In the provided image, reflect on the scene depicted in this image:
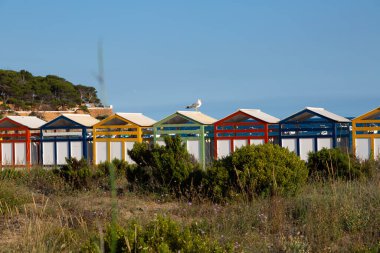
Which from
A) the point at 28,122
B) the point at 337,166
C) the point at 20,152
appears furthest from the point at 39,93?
the point at 337,166

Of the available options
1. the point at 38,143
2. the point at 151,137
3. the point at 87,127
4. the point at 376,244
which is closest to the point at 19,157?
the point at 38,143

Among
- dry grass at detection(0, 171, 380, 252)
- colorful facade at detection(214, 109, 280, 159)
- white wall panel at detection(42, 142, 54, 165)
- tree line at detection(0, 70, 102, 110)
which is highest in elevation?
tree line at detection(0, 70, 102, 110)

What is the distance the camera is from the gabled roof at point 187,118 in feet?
80.8

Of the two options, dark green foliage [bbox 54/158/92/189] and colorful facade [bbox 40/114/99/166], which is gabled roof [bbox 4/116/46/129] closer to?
A: colorful facade [bbox 40/114/99/166]

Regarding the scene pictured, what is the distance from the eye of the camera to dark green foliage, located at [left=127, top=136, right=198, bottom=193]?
13953 millimetres

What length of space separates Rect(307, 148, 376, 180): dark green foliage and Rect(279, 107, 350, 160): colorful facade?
7.31m

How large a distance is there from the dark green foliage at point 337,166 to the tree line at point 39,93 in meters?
46.5

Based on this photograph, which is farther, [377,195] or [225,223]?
[377,195]

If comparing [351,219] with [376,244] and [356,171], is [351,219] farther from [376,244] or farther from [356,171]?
[356,171]

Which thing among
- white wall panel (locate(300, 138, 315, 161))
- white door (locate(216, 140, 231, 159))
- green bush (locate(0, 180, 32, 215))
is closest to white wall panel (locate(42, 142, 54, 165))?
white door (locate(216, 140, 231, 159))

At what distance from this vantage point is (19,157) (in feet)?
92.0

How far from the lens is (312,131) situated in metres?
23.1

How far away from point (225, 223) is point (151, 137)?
17262 millimetres

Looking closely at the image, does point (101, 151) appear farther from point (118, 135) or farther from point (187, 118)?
point (187, 118)
